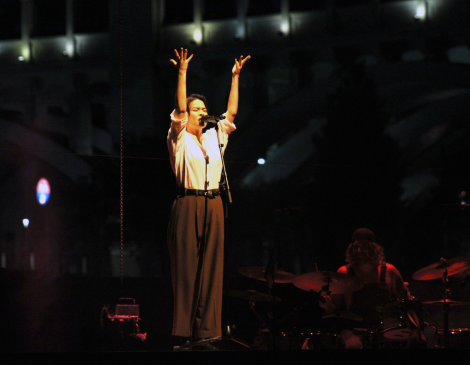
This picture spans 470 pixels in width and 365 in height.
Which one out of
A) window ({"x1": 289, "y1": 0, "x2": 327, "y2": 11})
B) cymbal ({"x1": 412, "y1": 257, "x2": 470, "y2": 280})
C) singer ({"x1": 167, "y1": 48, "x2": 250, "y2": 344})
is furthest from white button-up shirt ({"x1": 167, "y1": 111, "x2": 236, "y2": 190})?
window ({"x1": 289, "y1": 0, "x2": 327, "y2": 11})

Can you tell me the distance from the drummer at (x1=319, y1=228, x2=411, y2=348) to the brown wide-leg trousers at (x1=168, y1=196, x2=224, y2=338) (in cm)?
113

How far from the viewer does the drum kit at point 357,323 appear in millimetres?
4480

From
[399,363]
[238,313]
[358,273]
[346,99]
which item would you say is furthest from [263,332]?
[346,99]

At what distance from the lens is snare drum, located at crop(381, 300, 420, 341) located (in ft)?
14.6

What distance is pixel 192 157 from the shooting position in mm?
4082

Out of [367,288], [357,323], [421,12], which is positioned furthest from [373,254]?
[421,12]

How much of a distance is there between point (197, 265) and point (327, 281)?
121cm

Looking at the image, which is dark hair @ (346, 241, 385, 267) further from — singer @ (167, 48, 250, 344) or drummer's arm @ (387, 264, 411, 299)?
singer @ (167, 48, 250, 344)

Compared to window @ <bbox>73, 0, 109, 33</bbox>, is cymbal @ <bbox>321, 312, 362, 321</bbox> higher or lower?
lower

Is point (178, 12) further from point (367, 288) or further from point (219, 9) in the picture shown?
point (367, 288)

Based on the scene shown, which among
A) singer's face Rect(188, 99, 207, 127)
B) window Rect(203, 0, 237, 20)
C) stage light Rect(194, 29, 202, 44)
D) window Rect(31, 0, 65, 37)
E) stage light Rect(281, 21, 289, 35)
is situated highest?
window Rect(31, 0, 65, 37)

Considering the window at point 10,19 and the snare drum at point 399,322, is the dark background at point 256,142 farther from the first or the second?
the snare drum at point 399,322

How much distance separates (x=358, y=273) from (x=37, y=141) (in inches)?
164

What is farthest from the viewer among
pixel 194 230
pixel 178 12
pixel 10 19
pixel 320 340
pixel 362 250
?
pixel 10 19
